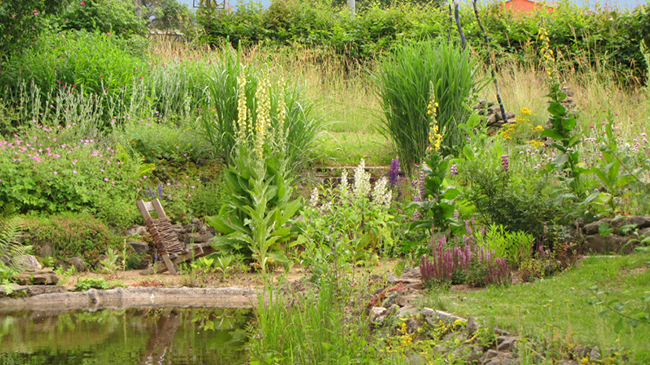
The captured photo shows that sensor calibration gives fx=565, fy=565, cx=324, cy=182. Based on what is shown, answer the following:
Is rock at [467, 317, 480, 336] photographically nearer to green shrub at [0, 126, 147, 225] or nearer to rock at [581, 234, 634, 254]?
rock at [581, 234, 634, 254]

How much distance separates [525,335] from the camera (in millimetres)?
2832

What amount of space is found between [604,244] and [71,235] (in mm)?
5124

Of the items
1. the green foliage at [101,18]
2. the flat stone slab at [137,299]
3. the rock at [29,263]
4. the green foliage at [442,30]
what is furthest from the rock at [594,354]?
the green foliage at [101,18]

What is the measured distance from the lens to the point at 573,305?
3.26 meters

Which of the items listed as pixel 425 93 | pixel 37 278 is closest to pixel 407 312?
pixel 37 278

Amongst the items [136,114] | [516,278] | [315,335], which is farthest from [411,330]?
[136,114]

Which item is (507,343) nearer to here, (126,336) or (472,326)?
(472,326)

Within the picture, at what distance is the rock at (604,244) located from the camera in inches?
173

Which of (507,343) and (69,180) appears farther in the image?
(69,180)

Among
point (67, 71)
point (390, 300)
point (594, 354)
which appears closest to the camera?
point (594, 354)

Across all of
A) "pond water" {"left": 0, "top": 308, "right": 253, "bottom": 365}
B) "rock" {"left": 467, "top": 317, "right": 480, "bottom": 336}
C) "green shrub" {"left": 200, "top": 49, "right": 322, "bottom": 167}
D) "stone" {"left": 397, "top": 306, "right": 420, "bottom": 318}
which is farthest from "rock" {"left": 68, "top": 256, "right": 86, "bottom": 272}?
"rock" {"left": 467, "top": 317, "right": 480, "bottom": 336}

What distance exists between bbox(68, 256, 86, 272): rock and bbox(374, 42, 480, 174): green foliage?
4.20m

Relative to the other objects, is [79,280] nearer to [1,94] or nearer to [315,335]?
[315,335]

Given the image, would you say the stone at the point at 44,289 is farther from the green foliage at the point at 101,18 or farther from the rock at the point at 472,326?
the green foliage at the point at 101,18
